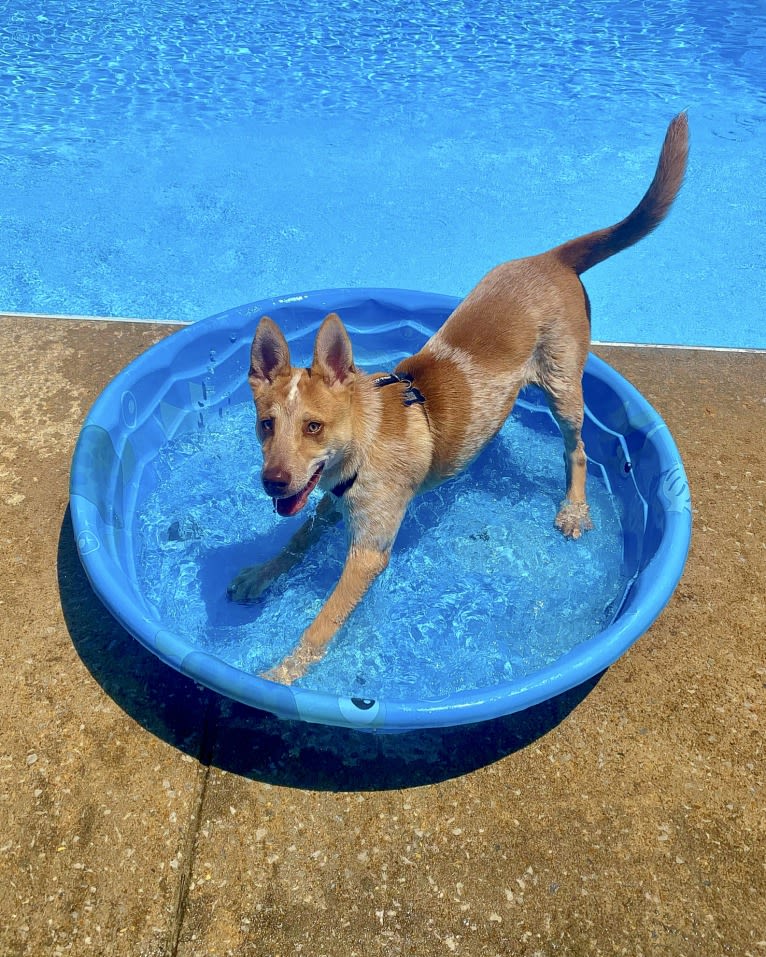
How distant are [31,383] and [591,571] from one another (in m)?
3.26

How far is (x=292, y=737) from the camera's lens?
279cm

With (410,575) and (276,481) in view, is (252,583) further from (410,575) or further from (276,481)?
(276,481)

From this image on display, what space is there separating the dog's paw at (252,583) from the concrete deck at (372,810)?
65 cm

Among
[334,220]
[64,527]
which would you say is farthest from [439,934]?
[334,220]

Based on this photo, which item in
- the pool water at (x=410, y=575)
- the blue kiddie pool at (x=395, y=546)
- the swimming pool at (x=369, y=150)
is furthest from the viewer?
the swimming pool at (x=369, y=150)

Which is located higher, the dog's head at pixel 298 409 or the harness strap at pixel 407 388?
the dog's head at pixel 298 409

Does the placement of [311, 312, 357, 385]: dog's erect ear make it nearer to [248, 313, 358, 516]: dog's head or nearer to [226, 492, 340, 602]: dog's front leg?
[248, 313, 358, 516]: dog's head

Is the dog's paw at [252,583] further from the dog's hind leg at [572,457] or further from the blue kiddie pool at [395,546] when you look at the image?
the dog's hind leg at [572,457]

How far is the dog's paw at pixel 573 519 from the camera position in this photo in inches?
157

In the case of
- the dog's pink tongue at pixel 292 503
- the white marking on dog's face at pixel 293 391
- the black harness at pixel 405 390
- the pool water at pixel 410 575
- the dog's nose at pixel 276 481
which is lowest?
the pool water at pixel 410 575

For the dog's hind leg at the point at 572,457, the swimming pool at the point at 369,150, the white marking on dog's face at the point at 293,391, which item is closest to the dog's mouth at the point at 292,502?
the white marking on dog's face at the point at 293,391

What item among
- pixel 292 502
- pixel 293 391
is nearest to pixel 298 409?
pixel 293 391

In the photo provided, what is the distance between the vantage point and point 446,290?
6586mm

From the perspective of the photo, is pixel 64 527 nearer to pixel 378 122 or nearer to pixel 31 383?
pixel 31 383
